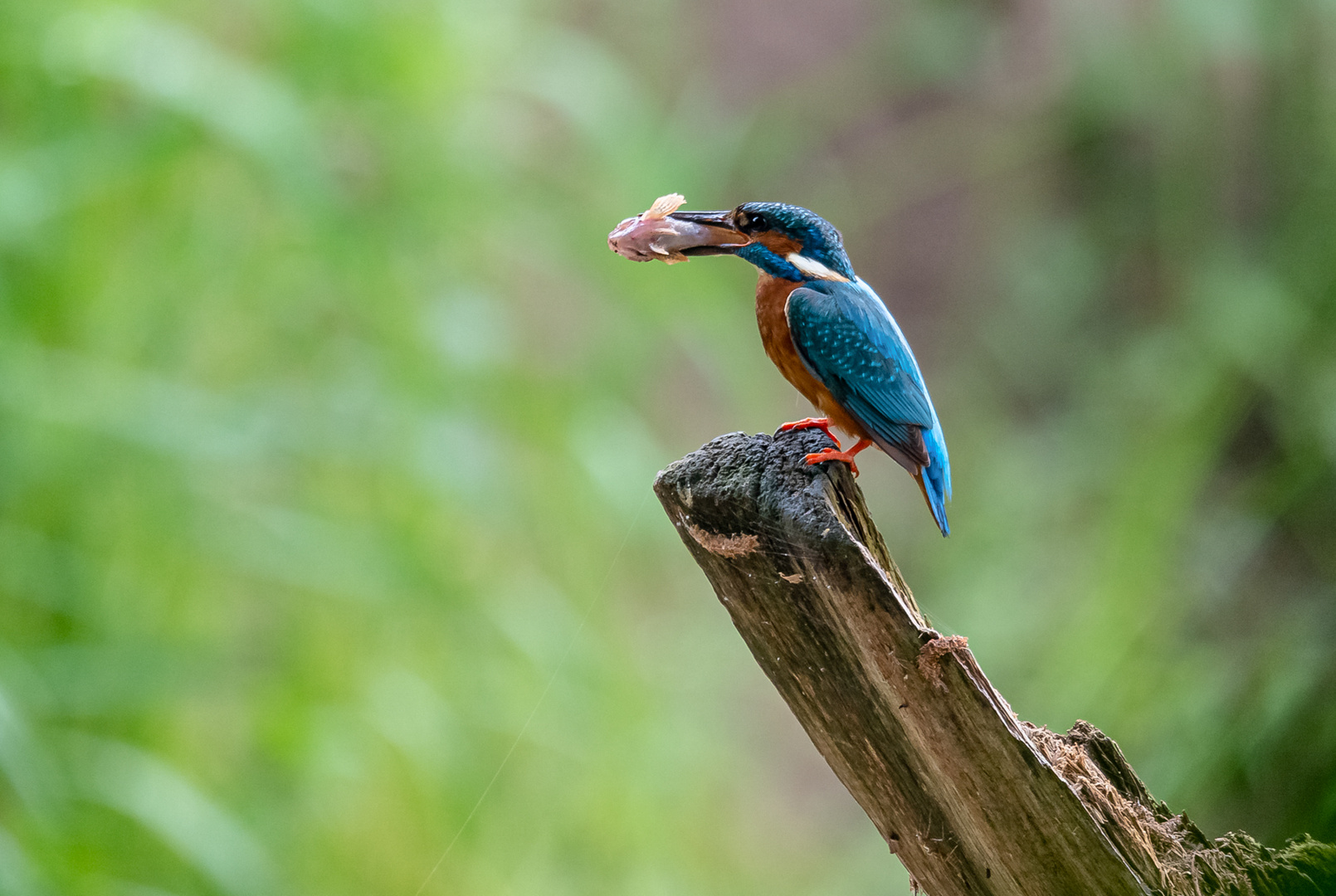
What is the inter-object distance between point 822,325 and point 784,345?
4cm

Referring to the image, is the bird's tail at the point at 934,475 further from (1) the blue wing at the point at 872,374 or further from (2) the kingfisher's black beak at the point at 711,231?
(2) the kingfisher's black beak at the point at 711,231

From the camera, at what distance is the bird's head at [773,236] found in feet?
2.90

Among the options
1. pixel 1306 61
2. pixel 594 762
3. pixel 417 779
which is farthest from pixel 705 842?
pixel 1306 61

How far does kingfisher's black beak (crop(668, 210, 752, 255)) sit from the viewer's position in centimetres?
87

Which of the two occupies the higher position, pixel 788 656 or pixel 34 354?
pixel 34 354

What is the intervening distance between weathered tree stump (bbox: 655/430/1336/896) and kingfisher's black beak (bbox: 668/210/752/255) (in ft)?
0.86

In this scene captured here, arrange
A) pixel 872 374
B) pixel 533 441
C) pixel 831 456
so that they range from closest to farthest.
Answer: pixel 831 456 → pixel 872 374 → pixel 533 441

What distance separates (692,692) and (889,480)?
37.4 inches

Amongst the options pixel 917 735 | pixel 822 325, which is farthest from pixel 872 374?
pixel 917 735

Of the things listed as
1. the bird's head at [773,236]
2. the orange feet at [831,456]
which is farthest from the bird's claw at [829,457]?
the bird's head at [773,236]

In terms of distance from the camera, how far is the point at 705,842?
2.53 metres

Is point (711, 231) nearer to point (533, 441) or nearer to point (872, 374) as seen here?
point (872, 374)

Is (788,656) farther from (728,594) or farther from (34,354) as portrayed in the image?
(34,354)

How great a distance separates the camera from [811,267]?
895 millimetres
